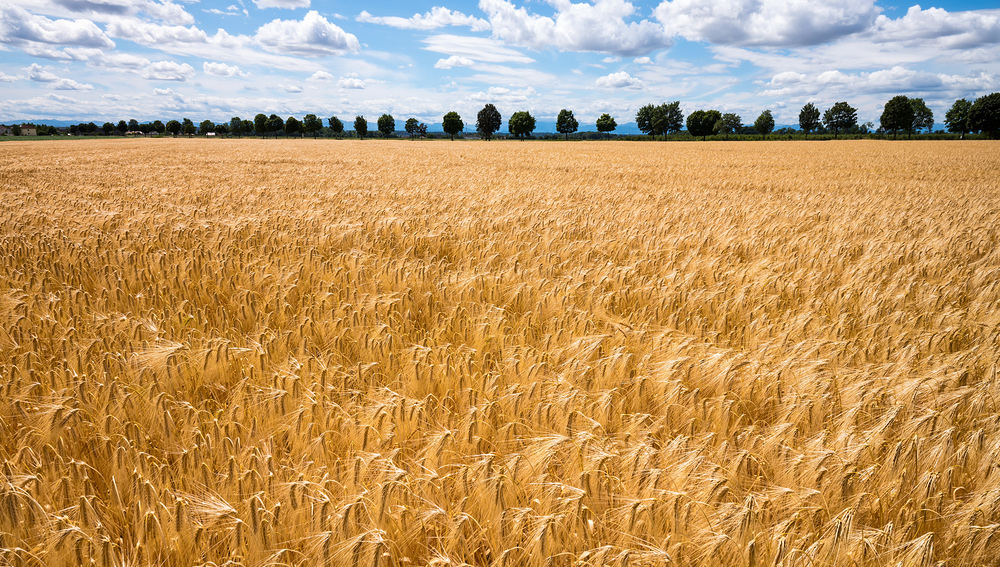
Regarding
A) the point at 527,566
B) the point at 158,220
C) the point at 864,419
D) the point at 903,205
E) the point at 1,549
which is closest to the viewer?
the point at 1,549

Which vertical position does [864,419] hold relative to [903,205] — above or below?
below

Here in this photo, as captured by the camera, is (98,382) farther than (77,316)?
No

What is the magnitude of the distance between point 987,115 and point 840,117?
32.0 metres

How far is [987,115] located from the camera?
82938 mm

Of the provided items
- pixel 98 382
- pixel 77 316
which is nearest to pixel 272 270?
pixel 77 316

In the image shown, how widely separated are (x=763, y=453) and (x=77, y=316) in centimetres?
434

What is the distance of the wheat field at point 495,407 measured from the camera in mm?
1601

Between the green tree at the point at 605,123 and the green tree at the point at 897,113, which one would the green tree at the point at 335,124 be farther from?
the green tree at the point at 897,113

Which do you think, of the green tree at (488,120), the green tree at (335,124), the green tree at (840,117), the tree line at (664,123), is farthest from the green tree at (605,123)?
the green tree at (335,124)

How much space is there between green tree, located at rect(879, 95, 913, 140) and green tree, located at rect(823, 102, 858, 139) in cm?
1699

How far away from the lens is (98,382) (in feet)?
8.05

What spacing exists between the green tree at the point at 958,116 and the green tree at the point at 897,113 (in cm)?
1335

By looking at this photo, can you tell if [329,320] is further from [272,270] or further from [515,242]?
[515,242]

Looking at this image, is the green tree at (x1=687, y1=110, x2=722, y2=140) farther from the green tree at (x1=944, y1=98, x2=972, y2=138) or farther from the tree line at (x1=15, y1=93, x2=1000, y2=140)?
the green tree at (x1=944, y1=98, x2=972, y2=138)
